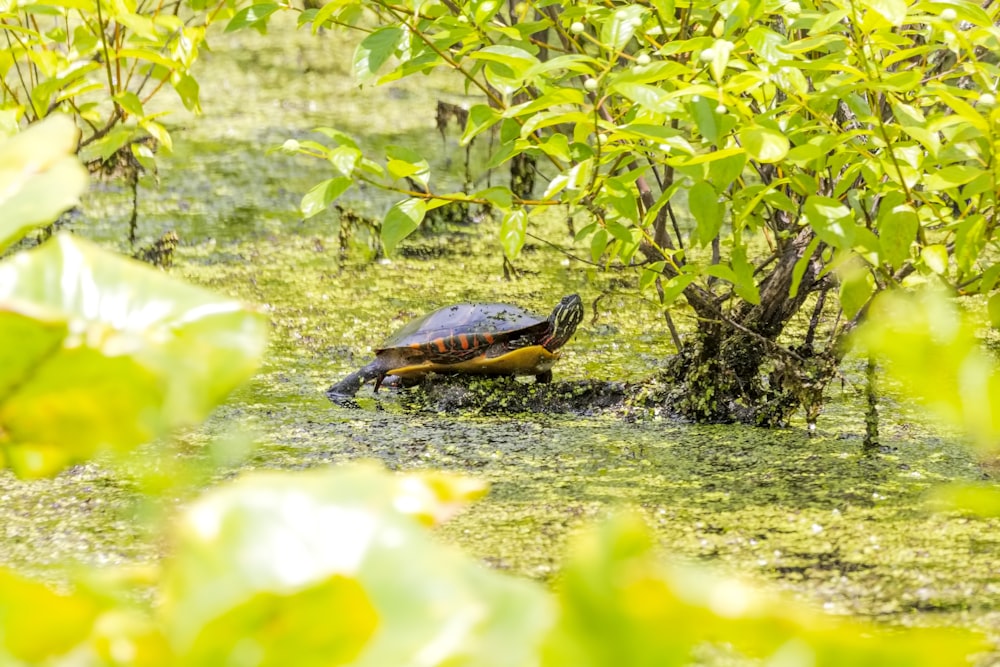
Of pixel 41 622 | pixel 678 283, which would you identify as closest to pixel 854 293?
pixel 678 283

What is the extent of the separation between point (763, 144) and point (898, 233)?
0.27 m

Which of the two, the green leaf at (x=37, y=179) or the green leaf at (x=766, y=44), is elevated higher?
the green leaf at (x=766, y=44)

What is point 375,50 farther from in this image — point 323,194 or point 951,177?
point 951,177

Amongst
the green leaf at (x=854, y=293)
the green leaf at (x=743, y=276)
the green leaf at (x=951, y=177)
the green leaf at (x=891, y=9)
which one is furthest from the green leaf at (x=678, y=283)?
the green leaf at (x=891, y=9)

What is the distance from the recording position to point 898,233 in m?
1.19

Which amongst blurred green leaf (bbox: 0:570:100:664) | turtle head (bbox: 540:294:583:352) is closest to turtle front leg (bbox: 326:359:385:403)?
turtle head (bbox: 540:294:583:352)

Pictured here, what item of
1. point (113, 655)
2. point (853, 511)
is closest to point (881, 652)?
point (113, 655)

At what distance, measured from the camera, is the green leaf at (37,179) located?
0.31 metres

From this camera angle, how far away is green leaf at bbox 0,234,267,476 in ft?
0.90

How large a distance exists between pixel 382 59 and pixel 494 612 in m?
1.17

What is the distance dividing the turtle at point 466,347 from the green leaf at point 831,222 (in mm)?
963

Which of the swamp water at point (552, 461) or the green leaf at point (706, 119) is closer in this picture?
the green leaf at point (706, 119)

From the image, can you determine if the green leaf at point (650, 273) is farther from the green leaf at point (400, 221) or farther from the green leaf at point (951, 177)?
the green leaf at point (951, 177)

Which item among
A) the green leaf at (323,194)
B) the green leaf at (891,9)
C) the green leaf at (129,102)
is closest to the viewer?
the green leaf at (891,9)
